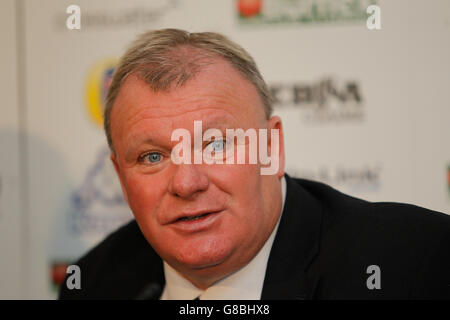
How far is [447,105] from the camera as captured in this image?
148cm

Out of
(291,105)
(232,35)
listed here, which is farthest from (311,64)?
(232,35)

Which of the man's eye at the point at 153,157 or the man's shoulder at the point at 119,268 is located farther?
the man's shoulder at the point at 119,268

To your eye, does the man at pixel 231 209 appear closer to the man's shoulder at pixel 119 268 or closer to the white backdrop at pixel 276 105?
the man's shoulder at pixel 119 268

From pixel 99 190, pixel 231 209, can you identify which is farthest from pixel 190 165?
pixel 99 190

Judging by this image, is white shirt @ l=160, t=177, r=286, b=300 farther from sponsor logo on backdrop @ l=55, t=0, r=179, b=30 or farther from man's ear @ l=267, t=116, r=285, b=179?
sponsor logo on backdrop @ l=55, t=0, r=179, b=30

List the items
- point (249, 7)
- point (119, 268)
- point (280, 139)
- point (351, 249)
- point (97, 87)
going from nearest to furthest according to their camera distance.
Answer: point (351, 249)
point (280, 139)
point (119, 268)
point (249, 7)
point (97, 87)

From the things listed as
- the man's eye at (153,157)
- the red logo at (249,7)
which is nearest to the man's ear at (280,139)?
the man's eye at (153,157)

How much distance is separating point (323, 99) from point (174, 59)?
82 centimetres

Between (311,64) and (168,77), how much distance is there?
840mm

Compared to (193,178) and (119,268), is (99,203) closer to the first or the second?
(119,268)

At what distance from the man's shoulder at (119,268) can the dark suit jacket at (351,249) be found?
56 millimetres

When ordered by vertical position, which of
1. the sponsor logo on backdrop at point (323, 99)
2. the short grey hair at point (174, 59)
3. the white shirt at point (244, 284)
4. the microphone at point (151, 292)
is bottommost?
the microphone at point (151, 292)

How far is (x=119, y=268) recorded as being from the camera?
4.95 feet

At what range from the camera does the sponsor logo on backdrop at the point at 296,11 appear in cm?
175
